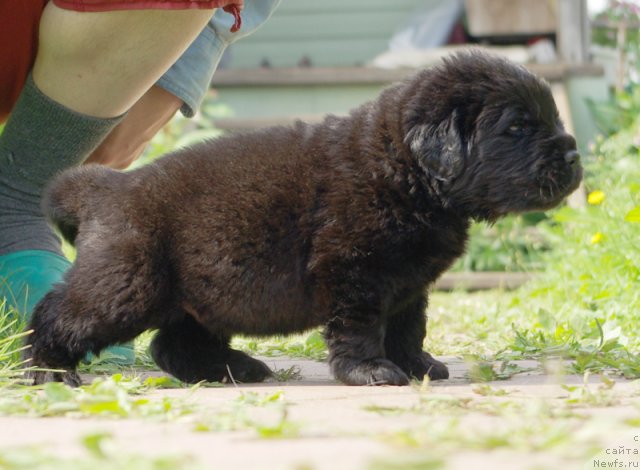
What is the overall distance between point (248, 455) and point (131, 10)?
6.40ft

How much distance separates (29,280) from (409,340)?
1.43 metres

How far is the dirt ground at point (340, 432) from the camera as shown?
164 cm

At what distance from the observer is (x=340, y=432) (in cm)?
192

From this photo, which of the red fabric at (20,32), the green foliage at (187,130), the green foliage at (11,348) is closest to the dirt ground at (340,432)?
the green foliage at (11,348)

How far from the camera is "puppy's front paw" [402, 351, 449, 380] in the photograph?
3.14 metres

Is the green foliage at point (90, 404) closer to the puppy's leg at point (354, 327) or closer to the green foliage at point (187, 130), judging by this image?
the puppy's leg at point (354, 327)

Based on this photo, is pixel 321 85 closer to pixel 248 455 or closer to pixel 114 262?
pixel 114 262

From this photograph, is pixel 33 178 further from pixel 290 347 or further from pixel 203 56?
pixel 290 347

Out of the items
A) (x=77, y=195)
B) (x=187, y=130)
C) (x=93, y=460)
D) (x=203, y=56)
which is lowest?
(x=93, y=460)

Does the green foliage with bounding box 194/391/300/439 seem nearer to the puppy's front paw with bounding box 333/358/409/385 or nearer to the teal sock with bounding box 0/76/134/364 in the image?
the puppy's front paw with bounding box 333/358/409/385

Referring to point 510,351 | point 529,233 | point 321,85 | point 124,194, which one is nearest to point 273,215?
point 124,194

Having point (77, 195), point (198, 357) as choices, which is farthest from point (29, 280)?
point (198, 357)

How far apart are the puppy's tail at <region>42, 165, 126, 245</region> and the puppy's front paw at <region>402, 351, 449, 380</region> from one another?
1.08m

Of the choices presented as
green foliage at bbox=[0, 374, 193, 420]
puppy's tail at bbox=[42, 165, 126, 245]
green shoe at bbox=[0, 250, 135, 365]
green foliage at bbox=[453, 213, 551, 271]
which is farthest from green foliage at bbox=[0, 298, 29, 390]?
green foliage at bbox=[453, 213, 551, 271]
